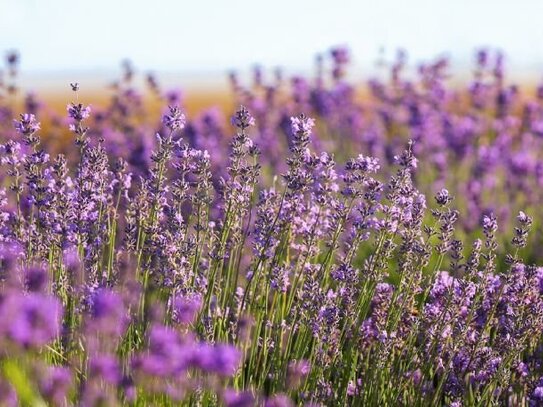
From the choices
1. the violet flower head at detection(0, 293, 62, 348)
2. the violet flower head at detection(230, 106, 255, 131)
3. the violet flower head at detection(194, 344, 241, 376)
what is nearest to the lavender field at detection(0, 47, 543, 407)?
the violet flower head at detection(230, 106, 255, 131)

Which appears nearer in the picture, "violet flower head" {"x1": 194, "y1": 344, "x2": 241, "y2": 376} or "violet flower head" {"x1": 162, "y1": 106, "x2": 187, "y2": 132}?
"violet flower head" {"x1": 194, "y1": 344, "x2": 241, "y2": 376}

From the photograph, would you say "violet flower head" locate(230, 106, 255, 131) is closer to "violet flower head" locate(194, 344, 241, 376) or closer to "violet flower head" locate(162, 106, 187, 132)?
"violet flower head" locate(162, 106, 187, 132)

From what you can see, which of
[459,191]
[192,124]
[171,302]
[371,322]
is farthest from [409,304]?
[192,124]

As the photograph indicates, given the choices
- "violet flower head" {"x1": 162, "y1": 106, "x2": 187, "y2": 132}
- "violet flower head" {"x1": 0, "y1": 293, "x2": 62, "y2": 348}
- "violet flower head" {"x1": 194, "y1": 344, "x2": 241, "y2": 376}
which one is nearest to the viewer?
"violet flower head" {"x1": 0, "y1": 293, "x2": 62, "y2": 348}

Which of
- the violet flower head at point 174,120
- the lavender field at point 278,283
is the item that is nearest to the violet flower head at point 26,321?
the lavender field at point 278,283

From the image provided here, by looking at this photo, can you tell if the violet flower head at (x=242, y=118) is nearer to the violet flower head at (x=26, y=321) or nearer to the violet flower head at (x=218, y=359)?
the violet flower head at (x=218, y=359)

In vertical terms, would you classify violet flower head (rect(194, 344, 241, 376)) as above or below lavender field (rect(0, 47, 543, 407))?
above

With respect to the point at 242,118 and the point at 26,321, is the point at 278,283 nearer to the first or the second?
the point at 242,118

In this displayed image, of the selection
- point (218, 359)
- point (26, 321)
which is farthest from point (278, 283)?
point (26, 321)

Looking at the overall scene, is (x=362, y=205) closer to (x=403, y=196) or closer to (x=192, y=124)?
(x=403, y=196)

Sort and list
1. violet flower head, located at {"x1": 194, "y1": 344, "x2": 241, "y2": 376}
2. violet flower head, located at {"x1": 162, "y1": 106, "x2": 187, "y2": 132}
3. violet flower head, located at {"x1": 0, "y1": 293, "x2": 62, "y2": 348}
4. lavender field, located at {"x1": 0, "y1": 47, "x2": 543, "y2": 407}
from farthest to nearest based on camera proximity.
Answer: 1. violet flower head, located at {"x1": 162, "y1": 106, "x2": 187, "y2": 132}
2. lavender field, located at {"x1": 0, "y1": 47, "x2": 543, "y2": 407}
3. violet flower head, located at {"x1": 194, "y1": 344, "x2": 241, "y2": 376}
4. violet flower head, located at {"x1": 0, "y1": 293, "x2": 62, "y2": 348}

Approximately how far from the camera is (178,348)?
6.15 ft

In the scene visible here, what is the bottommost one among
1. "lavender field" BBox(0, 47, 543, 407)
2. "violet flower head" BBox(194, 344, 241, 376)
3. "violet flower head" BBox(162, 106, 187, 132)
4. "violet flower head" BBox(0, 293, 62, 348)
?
"lavender field" BBox(0, 47, 543, 407)

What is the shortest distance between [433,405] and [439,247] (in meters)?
0.52
